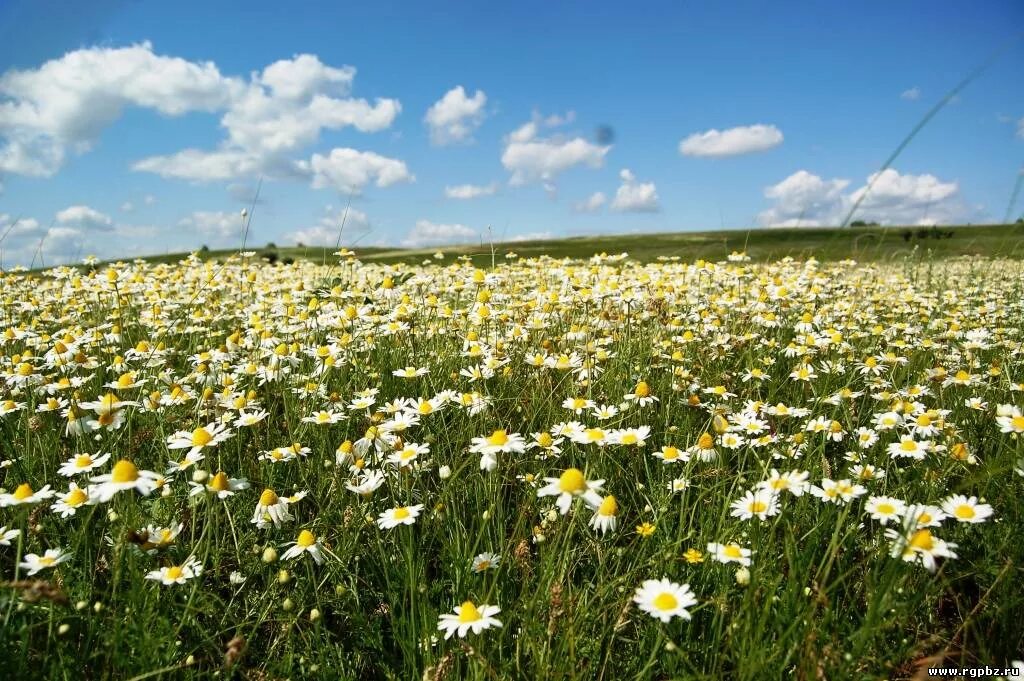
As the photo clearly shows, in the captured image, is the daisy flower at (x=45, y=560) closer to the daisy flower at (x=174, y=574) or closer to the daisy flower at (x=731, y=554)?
the daisy flower at (x=174, y=574)

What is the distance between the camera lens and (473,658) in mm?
1904

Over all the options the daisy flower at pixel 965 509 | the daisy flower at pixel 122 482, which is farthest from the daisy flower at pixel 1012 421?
the daisy flower at pixel 122 482

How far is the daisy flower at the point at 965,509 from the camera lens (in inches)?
83.7

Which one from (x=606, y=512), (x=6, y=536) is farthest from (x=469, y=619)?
(x=6, y=536)

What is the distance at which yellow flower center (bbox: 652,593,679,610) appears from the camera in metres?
1.78

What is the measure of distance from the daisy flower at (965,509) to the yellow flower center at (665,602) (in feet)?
3.67

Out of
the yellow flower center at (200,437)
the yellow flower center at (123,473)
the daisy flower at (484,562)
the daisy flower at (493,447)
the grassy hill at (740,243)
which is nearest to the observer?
the yellow flower center at (123,473)

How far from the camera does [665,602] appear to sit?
1.79 meters

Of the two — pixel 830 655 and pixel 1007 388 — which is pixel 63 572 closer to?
pixel 830 655

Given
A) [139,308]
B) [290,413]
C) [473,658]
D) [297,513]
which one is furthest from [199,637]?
[139,308]

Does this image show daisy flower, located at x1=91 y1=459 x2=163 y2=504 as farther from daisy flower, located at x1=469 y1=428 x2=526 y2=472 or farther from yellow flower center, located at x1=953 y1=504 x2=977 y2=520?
yellow flower center, located at x1=953 y1=504 x2=977 y2=520

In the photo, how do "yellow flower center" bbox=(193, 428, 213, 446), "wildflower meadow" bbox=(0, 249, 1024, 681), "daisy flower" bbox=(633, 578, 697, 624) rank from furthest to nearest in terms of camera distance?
"yellow flower center" bbox=(193, 428, 213, 446)
"wildflower meadow" bbox=(0, 249, 1024, 681)
"daisy flower" bbox=(633, 578, 697, 624)

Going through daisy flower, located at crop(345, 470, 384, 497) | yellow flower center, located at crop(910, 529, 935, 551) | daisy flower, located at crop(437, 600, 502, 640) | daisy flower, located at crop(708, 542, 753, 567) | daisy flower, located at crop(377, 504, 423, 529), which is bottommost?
daisy flower, located at crop(437, 600, 502, 640)

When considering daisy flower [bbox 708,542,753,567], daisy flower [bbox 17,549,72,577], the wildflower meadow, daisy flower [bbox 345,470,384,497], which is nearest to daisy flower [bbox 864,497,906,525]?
the wildflower meadow
